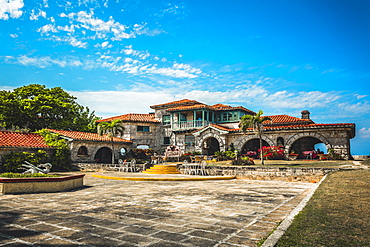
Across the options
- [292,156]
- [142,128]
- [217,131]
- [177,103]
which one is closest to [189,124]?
[177,103]

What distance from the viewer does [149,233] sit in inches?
196

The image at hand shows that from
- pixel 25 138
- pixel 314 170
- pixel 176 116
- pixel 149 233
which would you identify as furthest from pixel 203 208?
pixel 176 116

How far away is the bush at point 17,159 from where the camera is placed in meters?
20.4

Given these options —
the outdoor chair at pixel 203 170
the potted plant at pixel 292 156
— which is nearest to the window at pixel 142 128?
the potted plant at pixel 292 156

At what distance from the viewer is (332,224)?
4.64 meters

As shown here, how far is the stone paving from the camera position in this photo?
4.56 meters

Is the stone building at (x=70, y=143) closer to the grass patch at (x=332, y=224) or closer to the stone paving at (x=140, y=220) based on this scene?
the stone paving at (x=140, y=220)

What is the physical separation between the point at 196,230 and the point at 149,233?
894mm

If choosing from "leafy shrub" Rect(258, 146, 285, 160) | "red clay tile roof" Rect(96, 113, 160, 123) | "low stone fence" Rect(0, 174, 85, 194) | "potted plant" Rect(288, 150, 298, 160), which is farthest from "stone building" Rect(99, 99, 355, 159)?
"low stone fence" Rect(0, 174, 85, 194)

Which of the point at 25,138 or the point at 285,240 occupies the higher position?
the point at 25,138

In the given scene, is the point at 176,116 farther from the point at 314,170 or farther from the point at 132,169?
the point at 314,170

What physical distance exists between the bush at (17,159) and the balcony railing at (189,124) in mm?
16555

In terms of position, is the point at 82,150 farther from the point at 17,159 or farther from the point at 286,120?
the point at 286,120

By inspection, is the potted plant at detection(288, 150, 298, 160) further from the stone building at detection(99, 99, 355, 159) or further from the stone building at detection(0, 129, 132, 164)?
the stone building at detection(0, 129, 132, 164)
